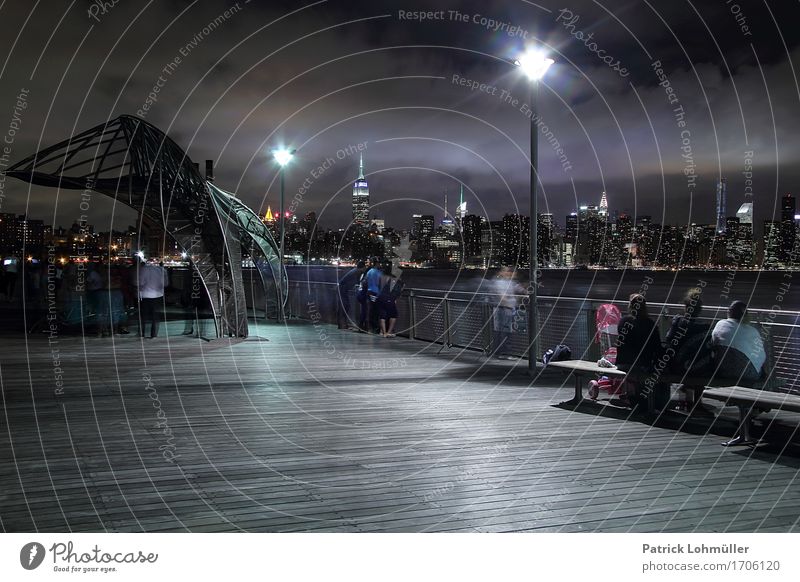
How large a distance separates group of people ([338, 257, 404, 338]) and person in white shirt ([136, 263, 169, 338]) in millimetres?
5092

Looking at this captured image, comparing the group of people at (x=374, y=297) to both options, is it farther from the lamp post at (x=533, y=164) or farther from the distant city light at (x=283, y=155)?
the lamp post at (x=533, y=164)

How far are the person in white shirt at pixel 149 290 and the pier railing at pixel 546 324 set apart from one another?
5.44m

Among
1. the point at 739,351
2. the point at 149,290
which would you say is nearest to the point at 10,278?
the point at 149,290

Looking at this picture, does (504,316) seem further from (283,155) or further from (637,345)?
(283,155)

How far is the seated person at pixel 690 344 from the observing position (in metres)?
8.68

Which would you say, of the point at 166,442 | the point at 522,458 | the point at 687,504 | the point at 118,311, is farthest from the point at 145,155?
the point at 687,504

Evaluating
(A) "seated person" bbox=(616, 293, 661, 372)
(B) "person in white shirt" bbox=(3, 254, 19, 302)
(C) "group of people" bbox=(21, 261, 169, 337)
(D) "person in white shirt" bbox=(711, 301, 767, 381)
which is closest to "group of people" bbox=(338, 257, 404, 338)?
(C) "group of people" bbox=(21, 261, 169, 337)

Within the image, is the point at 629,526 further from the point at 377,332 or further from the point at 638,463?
the point at 377,332

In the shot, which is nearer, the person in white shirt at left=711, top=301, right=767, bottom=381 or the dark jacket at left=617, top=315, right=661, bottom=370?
the person in white shirt at left=711, top=301, right=767, bottom=381

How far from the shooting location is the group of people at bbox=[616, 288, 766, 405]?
8.41 metres

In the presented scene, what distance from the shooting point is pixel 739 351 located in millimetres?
8398

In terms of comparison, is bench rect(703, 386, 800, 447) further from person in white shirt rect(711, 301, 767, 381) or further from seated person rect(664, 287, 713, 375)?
seated person rect(664, 287, 713, 375)

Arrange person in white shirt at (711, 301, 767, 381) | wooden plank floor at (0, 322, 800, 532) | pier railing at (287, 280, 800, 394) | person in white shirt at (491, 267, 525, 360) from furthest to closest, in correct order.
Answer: person in white shirt at (491, 267, 525, 360) → pier railing at (287, 280, 800, 394) → person in white shirt at (711, 301, 767, 381) → wooden plank floor at (0, 322, 800, 532)
